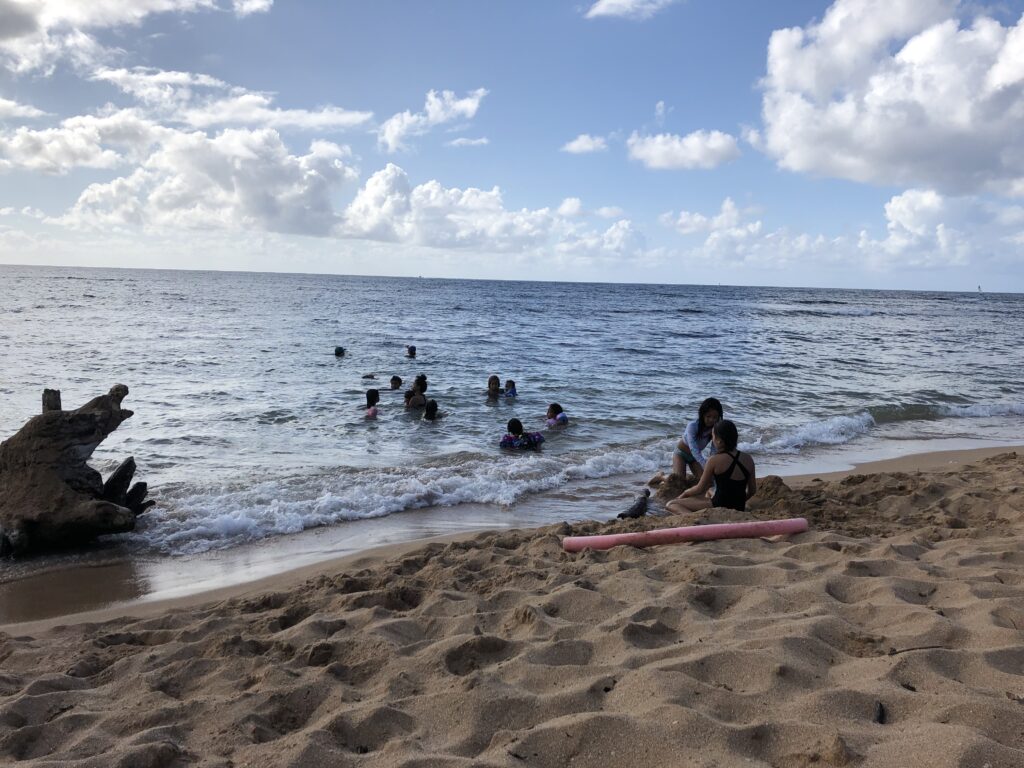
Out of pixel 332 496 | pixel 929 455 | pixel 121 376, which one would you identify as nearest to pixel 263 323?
pixel 121 376

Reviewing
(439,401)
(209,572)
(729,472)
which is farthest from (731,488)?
(439,401)

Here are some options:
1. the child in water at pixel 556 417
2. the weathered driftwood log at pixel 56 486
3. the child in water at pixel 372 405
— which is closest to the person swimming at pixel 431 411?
the child in water at pixel 372 405

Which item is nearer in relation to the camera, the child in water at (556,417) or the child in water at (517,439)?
the child in water at (517,439)

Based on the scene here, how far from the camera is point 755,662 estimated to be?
3.15 metres

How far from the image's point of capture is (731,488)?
257 inches

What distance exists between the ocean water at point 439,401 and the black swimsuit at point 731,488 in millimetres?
2937

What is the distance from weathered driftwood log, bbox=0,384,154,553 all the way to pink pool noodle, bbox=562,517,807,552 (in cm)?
480

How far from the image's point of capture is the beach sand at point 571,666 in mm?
2643

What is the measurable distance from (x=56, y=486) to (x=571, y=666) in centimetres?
599

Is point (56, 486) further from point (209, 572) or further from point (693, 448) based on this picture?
point (693, 448)

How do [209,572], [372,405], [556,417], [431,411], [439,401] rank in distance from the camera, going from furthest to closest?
1. [439,401]
2. [372,405]
3. [431,411]
4. [556,417]
5. [209,572]

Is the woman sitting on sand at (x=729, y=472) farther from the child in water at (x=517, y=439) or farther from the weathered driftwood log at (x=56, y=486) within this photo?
the weathered driftwood log at (x=56, y=486)

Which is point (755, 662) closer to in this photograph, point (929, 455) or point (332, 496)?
point (332, 496)

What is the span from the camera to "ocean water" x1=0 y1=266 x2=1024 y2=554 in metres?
8.89
